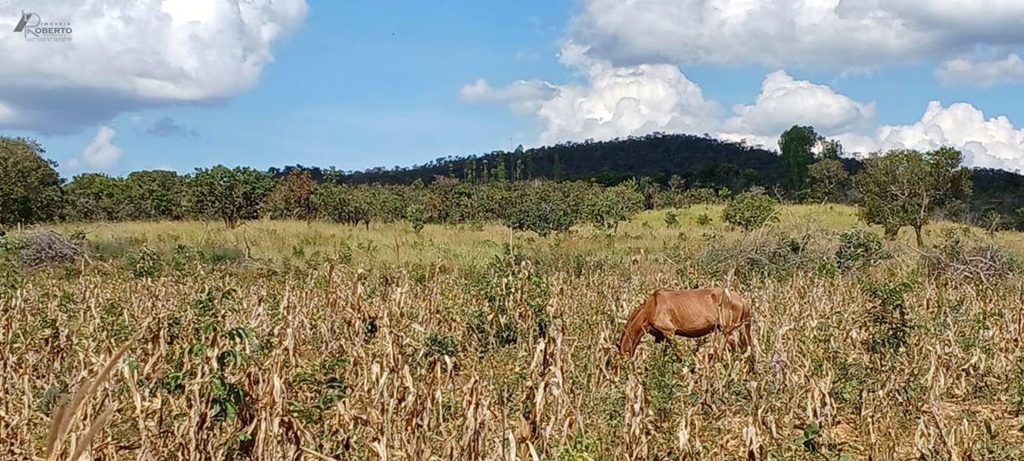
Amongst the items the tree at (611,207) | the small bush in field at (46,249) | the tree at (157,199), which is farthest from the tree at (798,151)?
the small bush in field at (46,249)

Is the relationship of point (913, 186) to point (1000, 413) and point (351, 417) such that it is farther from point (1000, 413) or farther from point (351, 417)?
point (351, 417)

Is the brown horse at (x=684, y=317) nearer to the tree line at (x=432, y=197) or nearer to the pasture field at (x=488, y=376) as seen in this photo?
the pasture field at (x=488, y=376)

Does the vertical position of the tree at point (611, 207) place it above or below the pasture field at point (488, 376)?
below

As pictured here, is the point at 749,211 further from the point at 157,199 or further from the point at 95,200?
the point at 95,200

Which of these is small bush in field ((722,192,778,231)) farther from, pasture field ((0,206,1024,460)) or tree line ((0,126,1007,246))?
pasture field ((0,206,1024,460))

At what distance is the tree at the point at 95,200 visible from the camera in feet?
136

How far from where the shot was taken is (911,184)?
2769 centimetres

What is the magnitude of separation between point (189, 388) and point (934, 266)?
1509 cm

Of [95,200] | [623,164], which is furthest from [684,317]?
[623,164]

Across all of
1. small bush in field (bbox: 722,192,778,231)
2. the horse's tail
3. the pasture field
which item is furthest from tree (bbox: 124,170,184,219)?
the horse's tail

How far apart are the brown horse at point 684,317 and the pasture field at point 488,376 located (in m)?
0.27

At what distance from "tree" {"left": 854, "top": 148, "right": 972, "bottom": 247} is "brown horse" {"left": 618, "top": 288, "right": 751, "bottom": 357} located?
19884 millimetres

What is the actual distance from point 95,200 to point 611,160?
7450 cm

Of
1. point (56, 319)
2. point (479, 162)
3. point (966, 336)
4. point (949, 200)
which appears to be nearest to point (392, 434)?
point (56, 319)
